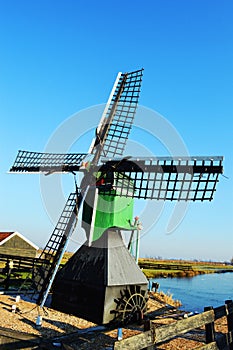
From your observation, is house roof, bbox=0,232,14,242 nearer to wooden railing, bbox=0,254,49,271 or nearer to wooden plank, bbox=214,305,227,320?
wooden railing, bbox=0,254,49,271

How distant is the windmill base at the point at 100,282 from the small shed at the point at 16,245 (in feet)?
64.1

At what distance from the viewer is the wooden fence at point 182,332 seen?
555cm

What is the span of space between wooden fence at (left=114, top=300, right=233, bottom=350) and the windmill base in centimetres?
545

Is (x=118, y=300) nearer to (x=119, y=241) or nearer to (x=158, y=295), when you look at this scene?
(x=119, y=241)

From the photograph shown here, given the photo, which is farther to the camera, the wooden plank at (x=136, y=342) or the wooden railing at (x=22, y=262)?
the wooden railing at (x=22, y=262)

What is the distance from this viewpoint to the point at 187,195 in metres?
13.8

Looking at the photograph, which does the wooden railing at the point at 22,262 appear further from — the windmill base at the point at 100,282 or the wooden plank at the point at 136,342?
the wooden plank at the point at 136,342

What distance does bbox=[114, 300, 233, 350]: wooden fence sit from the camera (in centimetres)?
555

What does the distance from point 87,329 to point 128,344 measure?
673 centimetres

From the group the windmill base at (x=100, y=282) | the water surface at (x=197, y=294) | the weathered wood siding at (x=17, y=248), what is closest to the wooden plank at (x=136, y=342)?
the windmill base at (x=100, y=282)

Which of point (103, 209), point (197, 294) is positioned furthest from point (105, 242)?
point (197, 294)

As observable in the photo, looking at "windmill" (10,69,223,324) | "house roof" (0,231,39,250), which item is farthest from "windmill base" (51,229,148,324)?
"house roof" (0,231,39,250)

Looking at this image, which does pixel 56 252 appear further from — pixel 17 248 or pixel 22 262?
pixel 17 248

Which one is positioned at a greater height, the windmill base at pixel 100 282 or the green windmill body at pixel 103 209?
the green windmill body at pixel 103 209
